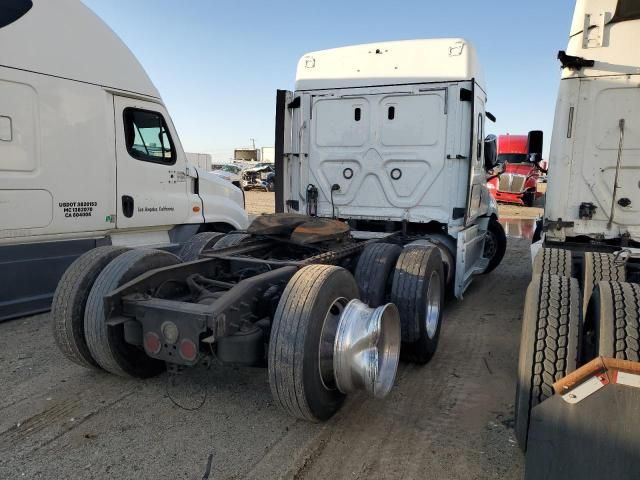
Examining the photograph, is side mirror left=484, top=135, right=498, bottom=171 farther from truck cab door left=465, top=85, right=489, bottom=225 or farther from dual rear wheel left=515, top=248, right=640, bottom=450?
dual rear wheel left=515, top=248, right=640, bottom=450

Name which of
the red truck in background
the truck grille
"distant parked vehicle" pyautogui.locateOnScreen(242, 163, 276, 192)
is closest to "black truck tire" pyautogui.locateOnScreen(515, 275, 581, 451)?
the red truck in background

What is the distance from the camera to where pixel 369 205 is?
6461mm

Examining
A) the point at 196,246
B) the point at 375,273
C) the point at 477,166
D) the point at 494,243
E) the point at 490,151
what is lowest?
the point at 494,243

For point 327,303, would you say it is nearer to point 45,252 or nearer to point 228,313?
point 228,313

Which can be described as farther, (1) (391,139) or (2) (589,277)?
(1) (391,139)

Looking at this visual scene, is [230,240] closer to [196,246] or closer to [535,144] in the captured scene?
[196,246]

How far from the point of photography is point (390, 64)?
6.13m

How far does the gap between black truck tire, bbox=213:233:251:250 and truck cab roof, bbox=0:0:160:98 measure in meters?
2.46

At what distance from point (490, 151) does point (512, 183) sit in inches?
558

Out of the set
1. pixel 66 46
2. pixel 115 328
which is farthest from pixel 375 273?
pixel 66 46

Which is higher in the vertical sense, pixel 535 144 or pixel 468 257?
pixel 535 144

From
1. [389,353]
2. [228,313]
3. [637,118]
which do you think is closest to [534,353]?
[389,353]

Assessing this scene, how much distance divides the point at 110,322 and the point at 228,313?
32.5 inches

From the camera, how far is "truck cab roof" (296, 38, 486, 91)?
5816 millimetres
